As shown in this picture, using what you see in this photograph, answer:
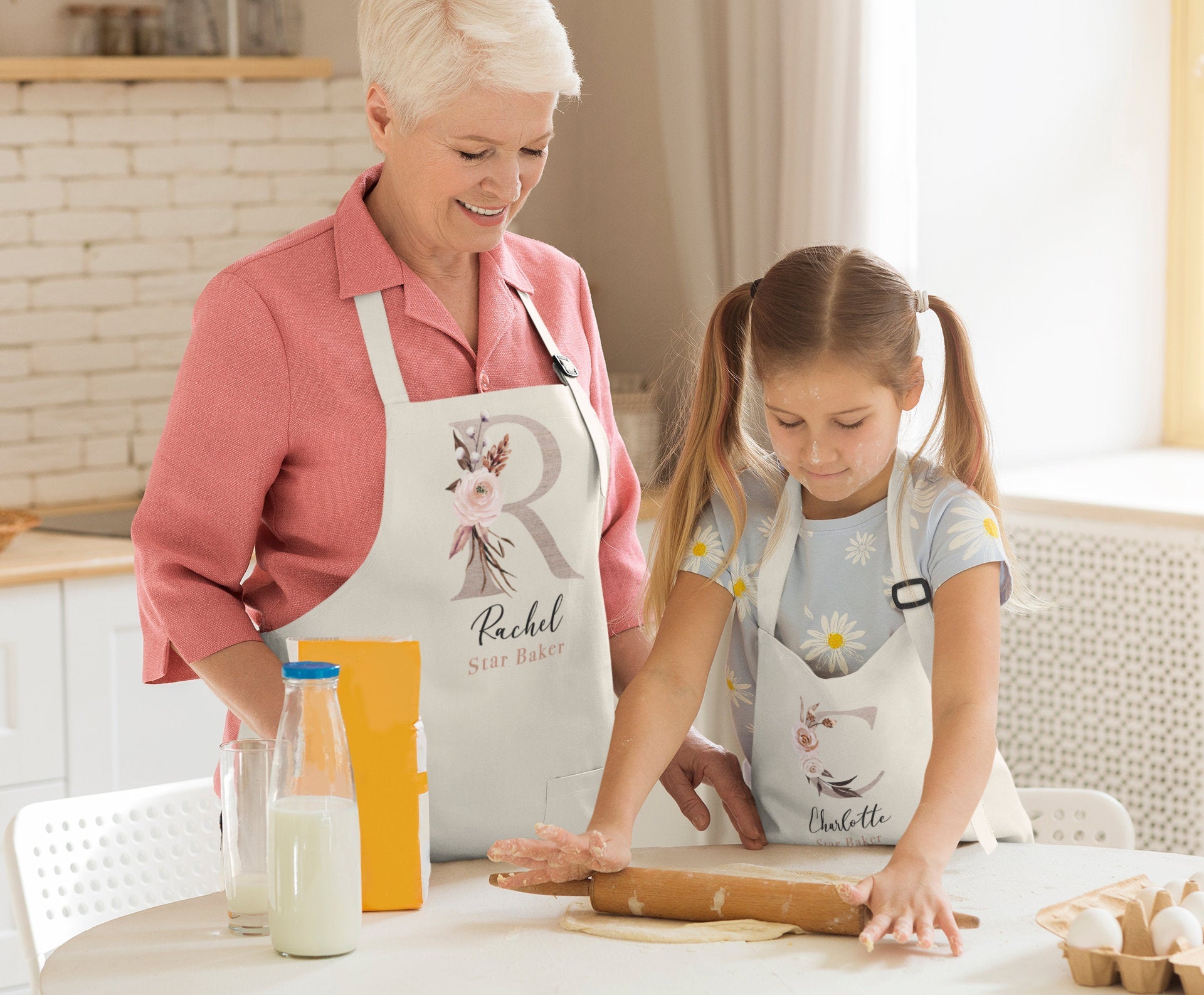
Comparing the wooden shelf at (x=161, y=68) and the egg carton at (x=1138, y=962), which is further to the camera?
the wooden shelf at (x=161, y=68)

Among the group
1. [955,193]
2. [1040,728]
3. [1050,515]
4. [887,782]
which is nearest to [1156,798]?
[1040,728]

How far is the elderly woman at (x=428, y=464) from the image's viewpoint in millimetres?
1304

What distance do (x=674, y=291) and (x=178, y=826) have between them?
1.83m

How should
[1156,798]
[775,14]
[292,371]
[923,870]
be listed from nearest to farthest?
[923,870], [292,371], [1156,798], [775,14]

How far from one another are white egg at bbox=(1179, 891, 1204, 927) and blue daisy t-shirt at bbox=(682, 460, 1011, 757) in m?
0.34

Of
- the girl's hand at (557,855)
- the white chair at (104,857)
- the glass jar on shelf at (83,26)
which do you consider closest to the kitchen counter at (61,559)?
the white chair at (104,857)

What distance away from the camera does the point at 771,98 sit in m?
2.68

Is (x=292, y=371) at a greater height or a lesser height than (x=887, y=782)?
greater

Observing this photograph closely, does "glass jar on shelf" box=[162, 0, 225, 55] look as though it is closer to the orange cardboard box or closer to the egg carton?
the orange cardboard box

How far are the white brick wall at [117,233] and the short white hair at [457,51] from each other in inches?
70.1

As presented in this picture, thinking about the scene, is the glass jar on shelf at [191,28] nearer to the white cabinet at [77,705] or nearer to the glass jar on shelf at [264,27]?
the glass jar on shelf at [264,27]

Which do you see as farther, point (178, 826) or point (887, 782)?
point (178, 826)

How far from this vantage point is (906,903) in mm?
1107

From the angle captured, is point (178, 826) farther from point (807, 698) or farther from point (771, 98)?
point (771, 98)
